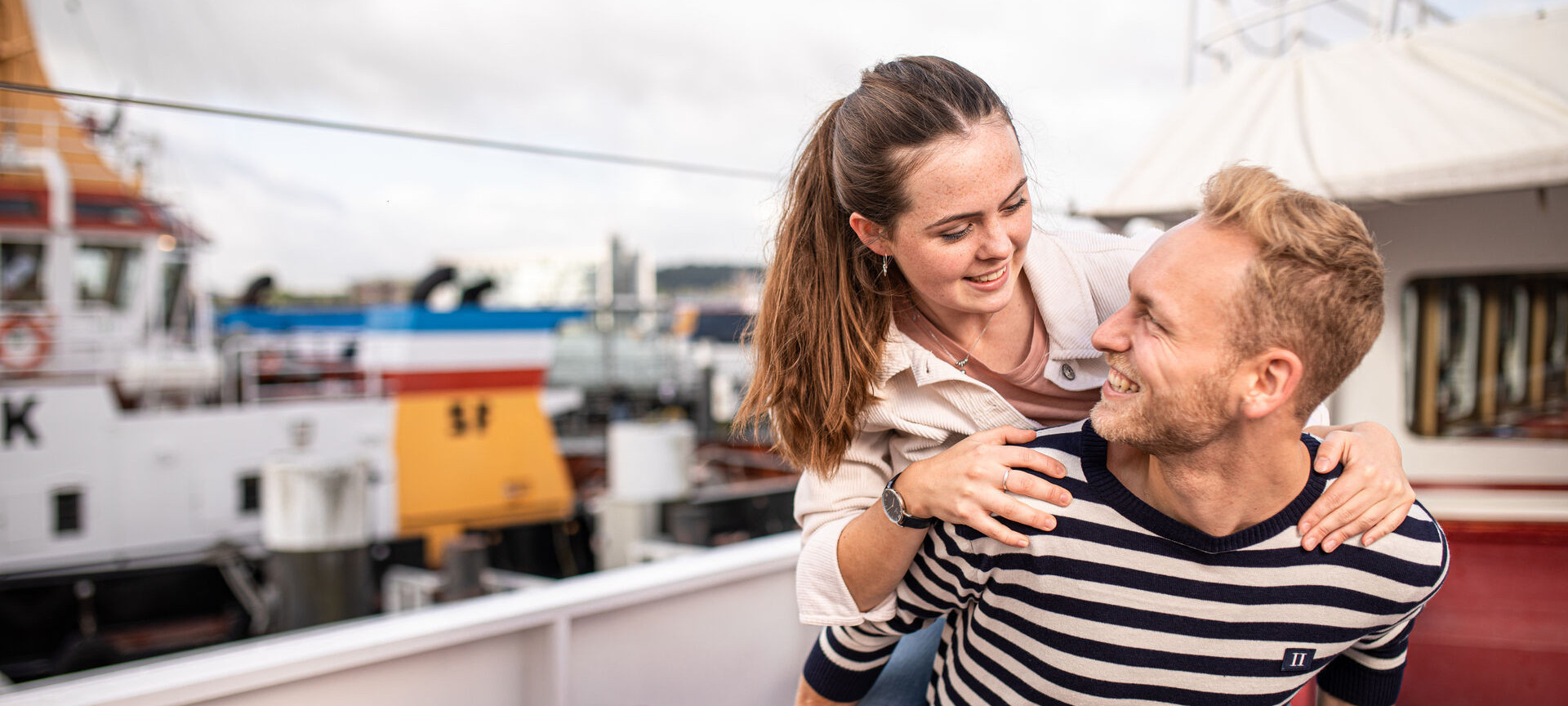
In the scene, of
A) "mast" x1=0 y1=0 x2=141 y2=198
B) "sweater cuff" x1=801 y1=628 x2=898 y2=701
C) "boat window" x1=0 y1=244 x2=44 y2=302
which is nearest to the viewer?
"sweater cuff" x1=801 y1=628 x2=898 y2=701

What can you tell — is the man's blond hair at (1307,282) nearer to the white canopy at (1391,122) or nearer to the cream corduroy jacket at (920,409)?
the cream corduroy jacket at (920,409)

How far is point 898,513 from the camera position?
127cm

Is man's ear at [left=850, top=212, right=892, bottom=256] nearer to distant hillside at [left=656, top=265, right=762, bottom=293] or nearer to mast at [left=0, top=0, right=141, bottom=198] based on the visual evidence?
mast at [left=0, top=0, right=141, bottom=198]

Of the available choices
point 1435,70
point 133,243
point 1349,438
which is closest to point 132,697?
point 1349,438

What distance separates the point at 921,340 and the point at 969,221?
0.85 ft

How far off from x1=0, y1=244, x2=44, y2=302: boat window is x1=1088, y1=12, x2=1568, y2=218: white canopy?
8282mm

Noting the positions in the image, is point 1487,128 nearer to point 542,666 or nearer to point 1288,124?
point 1288,124

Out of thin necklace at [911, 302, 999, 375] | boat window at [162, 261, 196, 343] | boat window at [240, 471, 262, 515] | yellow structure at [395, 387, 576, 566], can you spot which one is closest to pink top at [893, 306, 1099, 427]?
thin necklace at [911, 302, 999, 375]

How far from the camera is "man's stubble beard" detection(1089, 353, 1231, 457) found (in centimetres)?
107

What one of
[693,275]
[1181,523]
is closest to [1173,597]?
[1181,523]

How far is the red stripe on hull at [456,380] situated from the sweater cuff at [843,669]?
21.9ft

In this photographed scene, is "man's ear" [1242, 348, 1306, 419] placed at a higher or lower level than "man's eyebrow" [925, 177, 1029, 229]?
lower

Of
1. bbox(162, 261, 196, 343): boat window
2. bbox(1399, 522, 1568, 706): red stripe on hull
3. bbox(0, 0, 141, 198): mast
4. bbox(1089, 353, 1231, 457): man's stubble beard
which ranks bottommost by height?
bbox(1399, 522, 1568, 706): red stripe on hull

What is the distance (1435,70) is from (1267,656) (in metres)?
2.76
